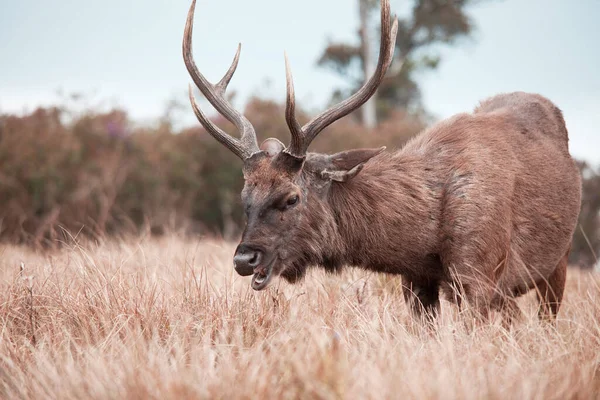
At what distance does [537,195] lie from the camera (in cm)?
562

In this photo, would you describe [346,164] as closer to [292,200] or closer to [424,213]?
[292,200]

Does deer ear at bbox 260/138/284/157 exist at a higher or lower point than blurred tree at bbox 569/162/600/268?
higher

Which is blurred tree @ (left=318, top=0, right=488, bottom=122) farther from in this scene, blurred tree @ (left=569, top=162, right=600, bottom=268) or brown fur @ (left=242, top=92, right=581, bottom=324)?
brown fur @ (left=242, top=92, right=581, bottom=324)

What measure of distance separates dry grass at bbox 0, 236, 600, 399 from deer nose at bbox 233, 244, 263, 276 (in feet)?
0.78

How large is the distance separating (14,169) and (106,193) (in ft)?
6.03

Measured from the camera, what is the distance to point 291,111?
4.82m

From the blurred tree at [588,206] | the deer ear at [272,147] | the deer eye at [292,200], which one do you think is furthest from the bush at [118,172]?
the deer eye at [292,200]

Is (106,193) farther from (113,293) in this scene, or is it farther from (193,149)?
(113,293)

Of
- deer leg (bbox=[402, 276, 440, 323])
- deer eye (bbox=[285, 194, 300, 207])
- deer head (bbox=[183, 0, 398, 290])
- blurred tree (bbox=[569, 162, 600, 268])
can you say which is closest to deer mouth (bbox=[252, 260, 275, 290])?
deer head (bbox=[183, 0, 398, 290])

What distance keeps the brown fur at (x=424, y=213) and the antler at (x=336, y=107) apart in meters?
0.14

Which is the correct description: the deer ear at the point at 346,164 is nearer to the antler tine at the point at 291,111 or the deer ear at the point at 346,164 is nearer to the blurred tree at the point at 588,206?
the antler tine at the point at 291,111

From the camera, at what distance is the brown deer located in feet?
16.2

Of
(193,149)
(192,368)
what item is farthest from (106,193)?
(192,368)

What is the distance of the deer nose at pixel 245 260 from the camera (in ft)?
15.2
